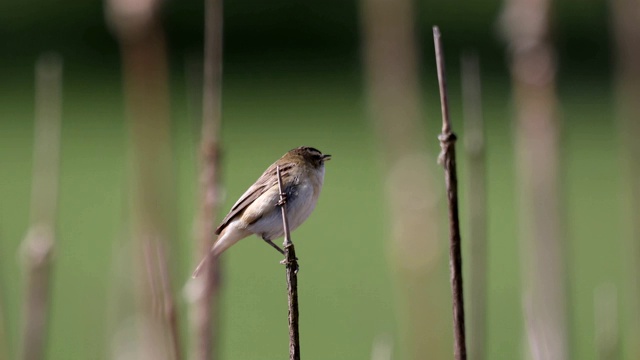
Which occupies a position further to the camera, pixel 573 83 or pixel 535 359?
pixel 573 83

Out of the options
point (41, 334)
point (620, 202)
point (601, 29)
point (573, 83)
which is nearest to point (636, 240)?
point (41, 334)

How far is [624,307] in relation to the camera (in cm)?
995

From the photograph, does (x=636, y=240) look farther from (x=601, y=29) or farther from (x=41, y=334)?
(x=601, y=29)

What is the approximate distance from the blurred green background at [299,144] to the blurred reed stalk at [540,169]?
4.11 meters

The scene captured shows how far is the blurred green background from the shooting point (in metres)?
9.70

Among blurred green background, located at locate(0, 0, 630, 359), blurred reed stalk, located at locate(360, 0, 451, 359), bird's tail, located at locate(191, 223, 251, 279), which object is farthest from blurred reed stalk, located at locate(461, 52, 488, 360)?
blurred green background, located at locate(0, 0, 630, 359)

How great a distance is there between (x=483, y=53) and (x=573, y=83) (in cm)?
148

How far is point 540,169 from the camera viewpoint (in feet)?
5.02

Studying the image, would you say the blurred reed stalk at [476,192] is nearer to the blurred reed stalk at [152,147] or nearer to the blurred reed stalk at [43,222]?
the blurred reed stalk at [152,147]

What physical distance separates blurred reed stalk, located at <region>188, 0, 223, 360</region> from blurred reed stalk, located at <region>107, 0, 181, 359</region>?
40 millimetres

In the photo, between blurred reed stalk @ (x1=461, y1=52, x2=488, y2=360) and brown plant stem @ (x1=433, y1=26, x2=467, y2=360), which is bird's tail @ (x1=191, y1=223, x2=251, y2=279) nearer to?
blurred reed stalk @ (x1=461, y1=52, x2=488, y2=360)

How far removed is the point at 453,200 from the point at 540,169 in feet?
0.95

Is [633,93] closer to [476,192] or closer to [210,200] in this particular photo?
[476,192]

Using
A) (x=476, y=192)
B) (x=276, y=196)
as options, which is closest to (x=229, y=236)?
(x=276, y=196)
